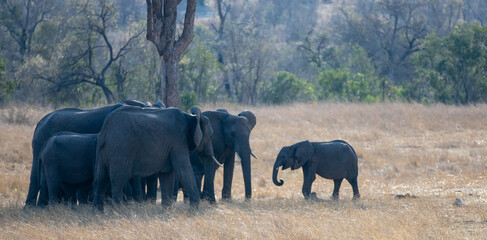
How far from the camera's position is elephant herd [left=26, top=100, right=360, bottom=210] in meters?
10.7

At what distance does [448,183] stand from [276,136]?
8.10 meters

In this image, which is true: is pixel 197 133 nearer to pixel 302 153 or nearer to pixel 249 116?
pixel 302 153

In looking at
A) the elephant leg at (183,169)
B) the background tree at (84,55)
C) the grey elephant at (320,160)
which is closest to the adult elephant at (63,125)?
Answer: the elephant leg at (183,169)

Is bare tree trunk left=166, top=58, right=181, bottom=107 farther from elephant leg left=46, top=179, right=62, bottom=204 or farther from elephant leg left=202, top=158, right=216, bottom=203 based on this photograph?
elephant leg left=46, top=179, right=62, bottom=204

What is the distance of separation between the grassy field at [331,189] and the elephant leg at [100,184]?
0.22 m

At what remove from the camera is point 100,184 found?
10.9 m

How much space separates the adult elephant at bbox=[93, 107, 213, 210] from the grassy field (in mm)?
483

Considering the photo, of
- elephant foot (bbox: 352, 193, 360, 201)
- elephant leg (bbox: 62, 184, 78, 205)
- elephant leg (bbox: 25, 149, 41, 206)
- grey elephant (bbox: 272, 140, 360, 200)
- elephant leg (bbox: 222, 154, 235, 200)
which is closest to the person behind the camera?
elephant leg (bbox: 62, 184, 78, 205)

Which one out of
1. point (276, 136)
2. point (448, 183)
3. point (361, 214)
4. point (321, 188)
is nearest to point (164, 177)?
point (361, 214)

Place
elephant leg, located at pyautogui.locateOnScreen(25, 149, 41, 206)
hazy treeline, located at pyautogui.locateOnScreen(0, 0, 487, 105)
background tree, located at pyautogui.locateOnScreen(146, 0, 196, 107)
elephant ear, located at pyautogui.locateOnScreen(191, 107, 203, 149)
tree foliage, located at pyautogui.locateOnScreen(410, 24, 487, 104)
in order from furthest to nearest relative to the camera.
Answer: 1. tree foliage, located at pyautogui.locateOnScreen(410, 24, 487, 104)
2. hazy treeline, located at pyautogui.locateOnScreen(0, 0, 487, 105)
3. background tree, located at pyautogui.locateOnScreen(146, 0, 196, 107)
4. elephant leg, located at pyautogui.locateOnScreen(25, 149, 41, 206)
5. elephant ear, located at pyautogui.locateOnScreen(191, 107, 203, 149)

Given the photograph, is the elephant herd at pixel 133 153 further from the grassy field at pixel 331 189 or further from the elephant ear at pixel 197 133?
the grassy field at pixel 331 189

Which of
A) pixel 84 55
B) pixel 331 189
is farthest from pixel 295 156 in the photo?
pixel 84 55

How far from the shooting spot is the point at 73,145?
36.7 ft

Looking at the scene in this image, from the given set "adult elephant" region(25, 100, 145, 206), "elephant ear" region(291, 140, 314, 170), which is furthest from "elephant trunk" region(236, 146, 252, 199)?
"adult elephant" region(25, 100, 145, 206)
